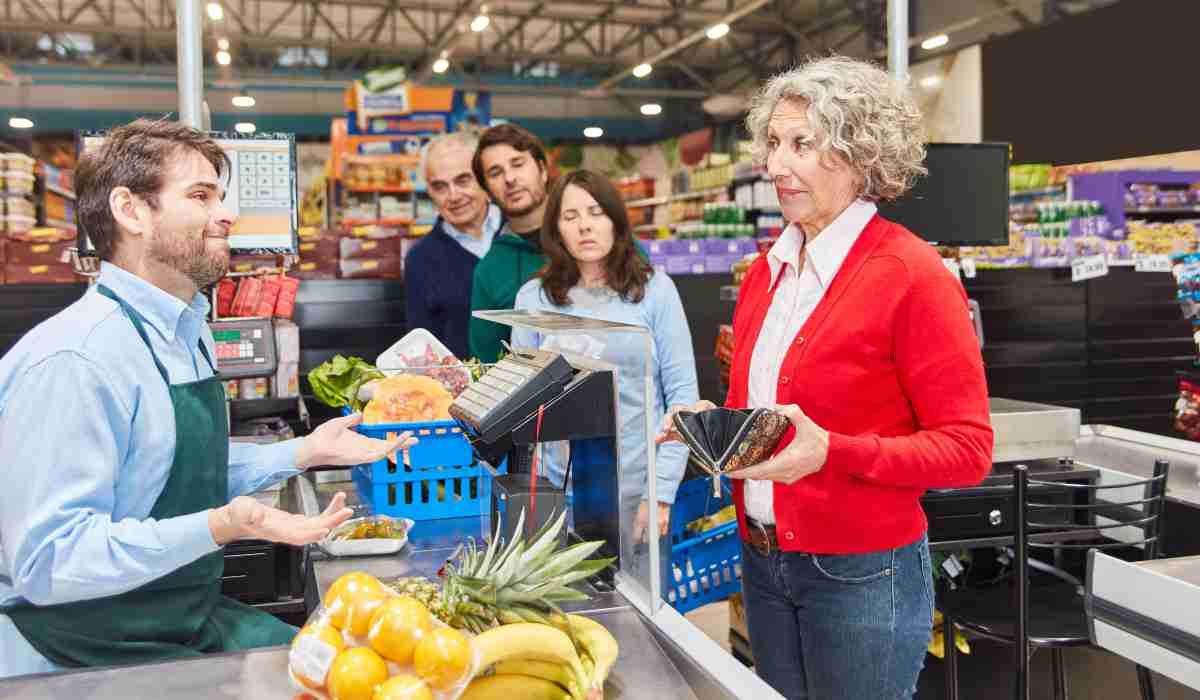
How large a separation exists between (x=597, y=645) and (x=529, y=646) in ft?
0.49

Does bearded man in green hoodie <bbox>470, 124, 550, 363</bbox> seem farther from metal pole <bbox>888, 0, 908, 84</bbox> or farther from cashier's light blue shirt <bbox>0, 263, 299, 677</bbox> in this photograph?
cashier's light blue shirt <bbox>0, 263, 299, 677</bbox>

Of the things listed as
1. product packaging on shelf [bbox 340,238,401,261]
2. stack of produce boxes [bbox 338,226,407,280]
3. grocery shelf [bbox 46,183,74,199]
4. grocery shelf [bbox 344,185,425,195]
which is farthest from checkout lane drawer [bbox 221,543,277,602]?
grocery shelf [bbox 344,185,425,195]

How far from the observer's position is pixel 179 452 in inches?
69.1

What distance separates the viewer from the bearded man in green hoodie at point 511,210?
3357mm

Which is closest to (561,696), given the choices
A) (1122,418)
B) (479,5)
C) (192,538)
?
(192,538)

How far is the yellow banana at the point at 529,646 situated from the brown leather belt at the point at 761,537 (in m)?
0.68

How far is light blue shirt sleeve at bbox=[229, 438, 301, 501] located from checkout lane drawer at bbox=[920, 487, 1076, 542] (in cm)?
179

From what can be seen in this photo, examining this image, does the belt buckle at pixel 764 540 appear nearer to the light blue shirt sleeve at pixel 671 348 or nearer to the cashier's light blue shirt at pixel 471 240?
the light blue shirt sleeve at pixel 671 348

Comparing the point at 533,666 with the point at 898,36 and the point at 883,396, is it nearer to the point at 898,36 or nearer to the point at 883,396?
the point at 883,396

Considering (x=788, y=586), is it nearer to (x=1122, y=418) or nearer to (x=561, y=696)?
(x=561, y=696)

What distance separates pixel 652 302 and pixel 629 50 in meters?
17.6

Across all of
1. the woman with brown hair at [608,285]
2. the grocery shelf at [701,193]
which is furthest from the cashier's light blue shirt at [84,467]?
the grocery shelf at [701,193]

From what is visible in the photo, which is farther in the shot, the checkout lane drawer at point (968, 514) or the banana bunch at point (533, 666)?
the checkout lane drawer at point (968, 514)

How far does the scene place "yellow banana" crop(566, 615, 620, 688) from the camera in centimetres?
136
